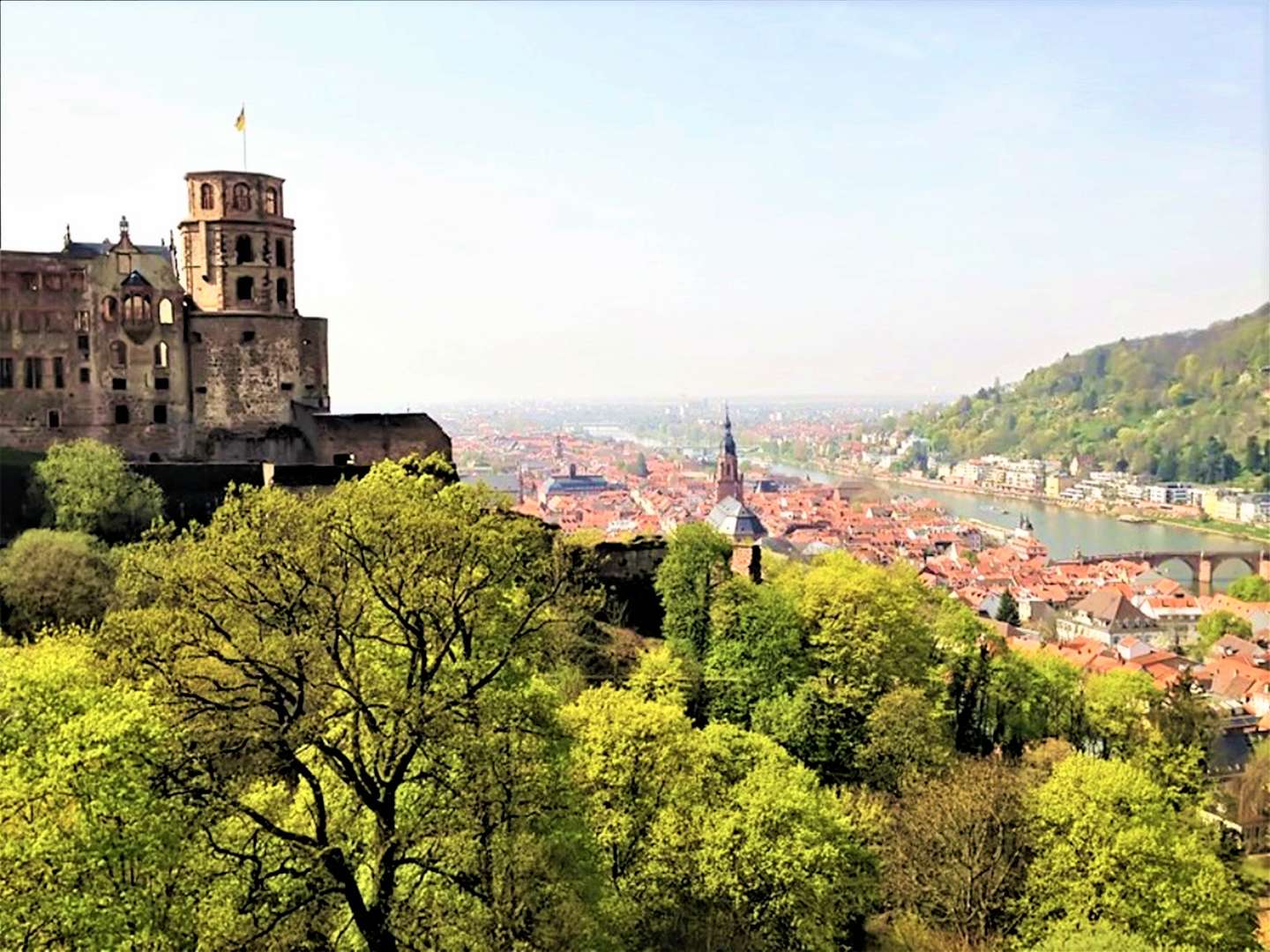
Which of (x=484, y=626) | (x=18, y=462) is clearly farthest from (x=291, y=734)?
(x=18, y=462)

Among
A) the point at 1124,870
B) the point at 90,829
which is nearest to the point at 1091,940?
→ the point at 1124,870

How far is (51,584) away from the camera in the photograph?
2192 cm

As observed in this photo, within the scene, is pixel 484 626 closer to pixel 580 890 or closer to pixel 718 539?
pixel 580 890

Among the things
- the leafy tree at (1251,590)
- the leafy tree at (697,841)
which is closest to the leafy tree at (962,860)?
the leafy tree at (697,841)

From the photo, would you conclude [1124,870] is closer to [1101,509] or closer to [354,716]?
[354,716]

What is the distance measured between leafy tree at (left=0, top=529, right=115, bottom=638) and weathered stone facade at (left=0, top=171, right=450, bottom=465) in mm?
9585

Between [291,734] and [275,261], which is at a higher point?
[275,261]

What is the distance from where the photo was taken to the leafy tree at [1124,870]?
1900 cm

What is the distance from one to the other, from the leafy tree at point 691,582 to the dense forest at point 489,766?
88mm

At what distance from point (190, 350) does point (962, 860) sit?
2305cm

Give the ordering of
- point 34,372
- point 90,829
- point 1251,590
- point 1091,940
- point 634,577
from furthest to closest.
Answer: point 1251,590
point 634,577
point 34,372
point 1091,940
point 90,829

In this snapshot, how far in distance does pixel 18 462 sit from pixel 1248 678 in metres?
45.1

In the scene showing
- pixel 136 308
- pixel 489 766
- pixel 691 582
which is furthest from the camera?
pixel 136 308

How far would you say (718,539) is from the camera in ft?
103
